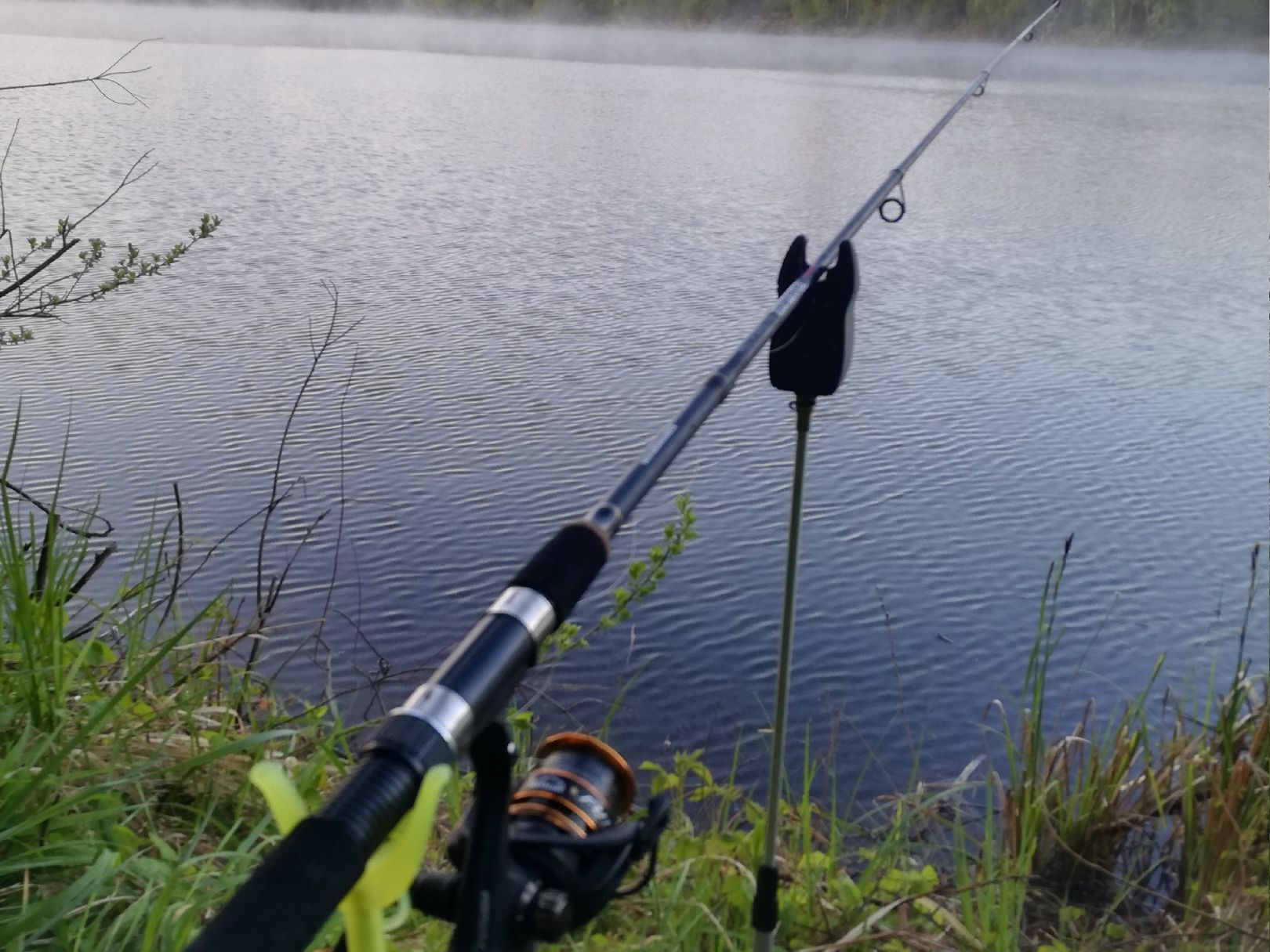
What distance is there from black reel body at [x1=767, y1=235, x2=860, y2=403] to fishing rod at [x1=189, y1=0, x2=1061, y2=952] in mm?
367

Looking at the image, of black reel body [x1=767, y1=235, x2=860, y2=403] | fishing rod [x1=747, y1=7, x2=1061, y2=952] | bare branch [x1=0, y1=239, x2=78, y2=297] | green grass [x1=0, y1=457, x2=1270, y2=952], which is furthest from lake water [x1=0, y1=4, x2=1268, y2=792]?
black reel body [x1=767, y1=235, x2=860, y2=403]

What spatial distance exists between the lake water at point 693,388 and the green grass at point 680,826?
0.56 m

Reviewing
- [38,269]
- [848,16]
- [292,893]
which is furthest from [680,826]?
[848,16]

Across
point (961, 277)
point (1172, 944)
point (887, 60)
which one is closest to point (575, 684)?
point (1172, 944)

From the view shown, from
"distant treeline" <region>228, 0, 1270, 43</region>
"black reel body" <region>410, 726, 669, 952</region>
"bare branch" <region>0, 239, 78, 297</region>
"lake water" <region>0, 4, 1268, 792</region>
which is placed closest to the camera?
"black reel body" <region>410, 726, 669, 952</region>

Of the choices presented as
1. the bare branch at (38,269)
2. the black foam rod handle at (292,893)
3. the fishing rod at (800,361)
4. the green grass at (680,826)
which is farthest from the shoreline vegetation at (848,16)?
the black foam rod handle at (292,893)

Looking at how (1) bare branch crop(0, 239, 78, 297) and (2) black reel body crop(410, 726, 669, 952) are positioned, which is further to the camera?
(1) bare branch crop(0, 239, 78, 297)

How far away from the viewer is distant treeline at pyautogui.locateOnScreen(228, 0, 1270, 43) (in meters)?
20.2

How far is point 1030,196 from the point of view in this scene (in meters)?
9.44

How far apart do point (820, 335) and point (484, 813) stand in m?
1.00

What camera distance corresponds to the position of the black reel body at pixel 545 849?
694 mm

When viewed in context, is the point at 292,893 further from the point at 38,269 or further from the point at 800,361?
the point at 38,269

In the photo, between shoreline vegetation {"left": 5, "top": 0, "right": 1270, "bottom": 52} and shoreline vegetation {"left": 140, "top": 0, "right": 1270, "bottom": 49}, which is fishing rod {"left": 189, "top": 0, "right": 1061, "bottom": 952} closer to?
shoreline vegetation {"left": 140, "top": 0, "right": 1270, "bottom": 49}

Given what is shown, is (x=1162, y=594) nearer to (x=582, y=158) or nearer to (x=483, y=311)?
(x=483, y=311)
